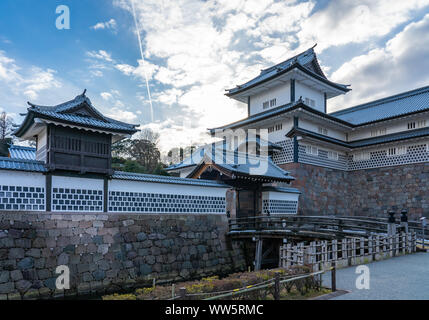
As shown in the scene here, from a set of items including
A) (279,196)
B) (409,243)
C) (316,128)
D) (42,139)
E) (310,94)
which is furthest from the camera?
(310,94)

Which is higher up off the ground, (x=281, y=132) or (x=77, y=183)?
(x=281, y=132)

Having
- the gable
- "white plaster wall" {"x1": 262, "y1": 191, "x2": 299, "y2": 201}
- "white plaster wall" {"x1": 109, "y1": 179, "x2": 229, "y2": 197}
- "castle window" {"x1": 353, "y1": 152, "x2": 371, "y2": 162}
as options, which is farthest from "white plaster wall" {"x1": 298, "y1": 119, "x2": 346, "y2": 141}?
the gable

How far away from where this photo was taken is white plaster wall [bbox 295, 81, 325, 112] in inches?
1075

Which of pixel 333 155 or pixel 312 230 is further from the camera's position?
pixel 333 155

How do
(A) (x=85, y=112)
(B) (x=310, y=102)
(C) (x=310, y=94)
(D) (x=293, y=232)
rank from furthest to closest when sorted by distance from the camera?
(C) (x=310, y=94), (B) (x=310, y=102), (D) (x=293, y=232), (A) (x=85, y=112)

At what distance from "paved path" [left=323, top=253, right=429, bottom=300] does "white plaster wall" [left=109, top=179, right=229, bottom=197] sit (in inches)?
357

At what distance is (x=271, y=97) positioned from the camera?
28.7 m

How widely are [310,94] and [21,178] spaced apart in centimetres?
2440

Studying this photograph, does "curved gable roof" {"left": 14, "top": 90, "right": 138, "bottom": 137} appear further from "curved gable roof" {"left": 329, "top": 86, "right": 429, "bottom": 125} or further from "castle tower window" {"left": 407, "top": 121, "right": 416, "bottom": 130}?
"castle tower window" {"left": 407, "top": 121, "right": 416, "bottom": 130}

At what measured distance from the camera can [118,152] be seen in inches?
1758

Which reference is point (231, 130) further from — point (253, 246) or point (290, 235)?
point (290, 235)

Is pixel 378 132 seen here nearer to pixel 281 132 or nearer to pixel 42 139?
pixel 281 132

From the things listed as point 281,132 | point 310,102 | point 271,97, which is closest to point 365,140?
point 310,102
